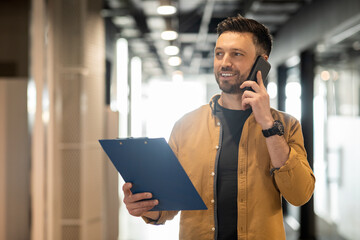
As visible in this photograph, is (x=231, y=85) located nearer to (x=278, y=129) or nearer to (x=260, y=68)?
(x=260, y=68)

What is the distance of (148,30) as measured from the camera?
6.45 m

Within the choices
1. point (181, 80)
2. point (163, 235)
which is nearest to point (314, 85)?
point (163, 235)

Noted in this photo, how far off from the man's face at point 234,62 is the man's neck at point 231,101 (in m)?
0.06

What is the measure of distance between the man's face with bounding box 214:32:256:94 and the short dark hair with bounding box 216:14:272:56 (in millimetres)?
24

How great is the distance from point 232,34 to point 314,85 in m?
4.18

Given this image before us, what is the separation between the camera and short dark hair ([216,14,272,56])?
131 cm

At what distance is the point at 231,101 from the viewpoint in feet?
4.54

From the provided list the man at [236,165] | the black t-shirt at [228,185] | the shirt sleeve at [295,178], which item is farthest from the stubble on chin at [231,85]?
the shirt sleeve at [295,178]

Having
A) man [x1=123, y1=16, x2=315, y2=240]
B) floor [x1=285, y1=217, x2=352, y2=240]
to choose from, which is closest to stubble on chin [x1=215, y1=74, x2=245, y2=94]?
man [x1=123, y1=16, x2=315, y2=240]

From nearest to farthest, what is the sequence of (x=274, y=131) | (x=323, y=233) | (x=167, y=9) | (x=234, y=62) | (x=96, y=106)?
(x=274, y=131) < (x=234, y=62) < (x=96, y=106) < (x=167, y=9) < (x=323, y=233)

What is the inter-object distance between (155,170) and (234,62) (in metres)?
0.44

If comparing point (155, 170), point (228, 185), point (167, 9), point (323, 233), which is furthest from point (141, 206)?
point (323, 233)

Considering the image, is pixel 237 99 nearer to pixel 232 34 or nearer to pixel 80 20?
pixel 232 34

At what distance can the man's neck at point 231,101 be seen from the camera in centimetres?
136
